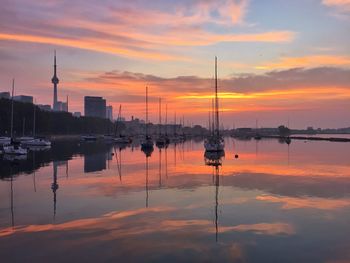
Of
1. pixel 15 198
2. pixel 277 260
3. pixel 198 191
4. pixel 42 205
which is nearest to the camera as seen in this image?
pixel 277 260

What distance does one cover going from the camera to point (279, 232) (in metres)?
20.1

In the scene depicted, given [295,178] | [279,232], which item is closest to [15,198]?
[279,232]

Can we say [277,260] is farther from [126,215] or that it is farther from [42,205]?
[42,205]

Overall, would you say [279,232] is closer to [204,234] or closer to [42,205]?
[204,234]

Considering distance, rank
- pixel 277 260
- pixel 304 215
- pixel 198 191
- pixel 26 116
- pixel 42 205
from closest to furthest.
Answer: pixel 277 260, pixel 304 215, pixel 42 205, pixel 198 191, pixel 26 116

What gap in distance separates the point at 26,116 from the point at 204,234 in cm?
15101

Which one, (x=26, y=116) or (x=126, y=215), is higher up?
(x=26, y=116)

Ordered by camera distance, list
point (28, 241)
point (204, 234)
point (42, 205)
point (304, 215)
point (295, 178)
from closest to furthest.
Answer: point (28, 241)
point (204, 234)
point (304, 215)
point (42, 205)
point (295, 178)

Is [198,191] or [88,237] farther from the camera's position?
[198,191]

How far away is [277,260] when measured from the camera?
15797 mm

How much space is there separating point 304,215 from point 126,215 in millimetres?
10296

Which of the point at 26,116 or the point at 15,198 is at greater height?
the point at 26,116

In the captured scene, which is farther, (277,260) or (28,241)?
(28,241)

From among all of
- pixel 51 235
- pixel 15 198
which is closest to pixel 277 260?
pixel 51 235
